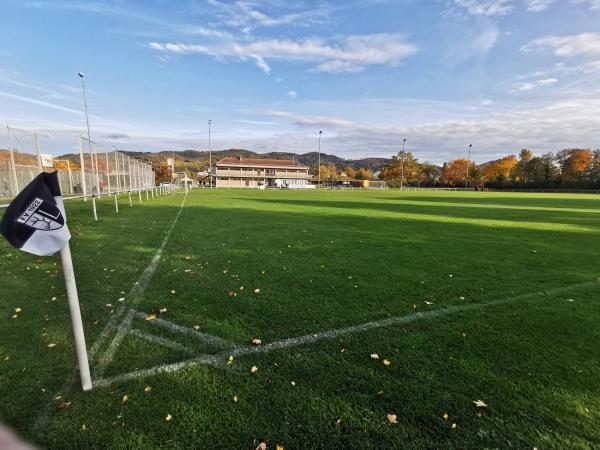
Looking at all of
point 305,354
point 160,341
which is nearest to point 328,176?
point 160,341

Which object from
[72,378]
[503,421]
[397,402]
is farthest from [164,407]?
[503,421]

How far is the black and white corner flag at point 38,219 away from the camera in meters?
2.34

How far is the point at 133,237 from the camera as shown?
9.81 metres

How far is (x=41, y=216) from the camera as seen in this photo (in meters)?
2.40

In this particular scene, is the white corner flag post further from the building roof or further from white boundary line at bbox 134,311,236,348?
the building roof

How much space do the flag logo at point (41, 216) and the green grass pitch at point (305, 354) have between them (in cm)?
148

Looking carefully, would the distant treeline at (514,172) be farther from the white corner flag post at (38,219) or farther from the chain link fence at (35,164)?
the white corner flag post at (38,219)

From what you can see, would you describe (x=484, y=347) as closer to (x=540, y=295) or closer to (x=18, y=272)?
(x=540, y=295)

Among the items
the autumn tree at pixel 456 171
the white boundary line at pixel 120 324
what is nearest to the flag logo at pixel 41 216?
the white boundary line at pixel 120 324

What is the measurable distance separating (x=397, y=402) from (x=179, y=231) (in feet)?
31.9

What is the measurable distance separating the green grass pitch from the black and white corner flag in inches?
53.3

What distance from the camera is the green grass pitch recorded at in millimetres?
2506

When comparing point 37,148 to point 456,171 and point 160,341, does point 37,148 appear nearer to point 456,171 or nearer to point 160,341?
point 160,341

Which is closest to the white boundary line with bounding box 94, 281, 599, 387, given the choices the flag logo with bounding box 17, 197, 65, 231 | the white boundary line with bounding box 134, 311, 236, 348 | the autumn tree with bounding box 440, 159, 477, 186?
the white boundary line with bounding box 134, 311, 236, 348
